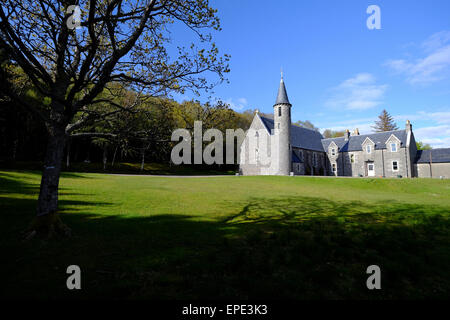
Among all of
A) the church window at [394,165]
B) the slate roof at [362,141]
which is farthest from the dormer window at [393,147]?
the church window at [394,165]

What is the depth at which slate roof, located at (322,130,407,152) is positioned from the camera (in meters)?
46.2

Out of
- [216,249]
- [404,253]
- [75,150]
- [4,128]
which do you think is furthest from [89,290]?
[75,150]

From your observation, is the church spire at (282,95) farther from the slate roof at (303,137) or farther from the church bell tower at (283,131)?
the slate roof at (303,137)

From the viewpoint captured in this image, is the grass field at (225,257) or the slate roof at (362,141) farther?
the slate roof at (362,141)

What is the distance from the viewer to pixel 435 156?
44.2 metres

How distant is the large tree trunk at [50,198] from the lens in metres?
6.63

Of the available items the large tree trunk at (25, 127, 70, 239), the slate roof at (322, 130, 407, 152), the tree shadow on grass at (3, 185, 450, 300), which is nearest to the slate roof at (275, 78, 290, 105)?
the slate roof at (322, 130, 407, 152)

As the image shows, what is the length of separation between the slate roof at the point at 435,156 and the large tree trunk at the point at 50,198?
56.7m

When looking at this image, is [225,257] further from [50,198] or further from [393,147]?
[393,147]

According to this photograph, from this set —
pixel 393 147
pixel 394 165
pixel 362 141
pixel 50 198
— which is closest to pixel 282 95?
pixel 362 141
